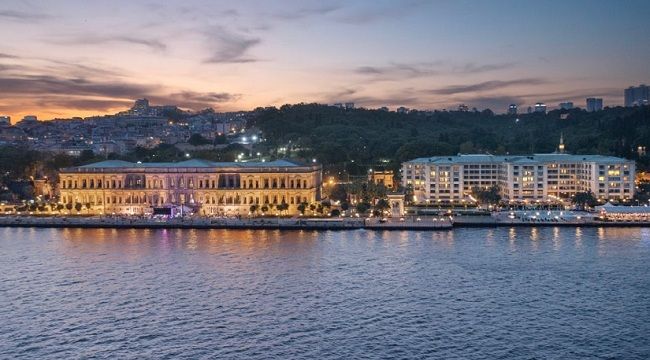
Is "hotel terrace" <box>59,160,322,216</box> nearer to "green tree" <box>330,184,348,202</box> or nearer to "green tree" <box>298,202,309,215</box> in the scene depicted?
"green tree" <box>298,202,309,215</box>

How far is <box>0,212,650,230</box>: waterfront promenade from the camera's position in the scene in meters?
36.9

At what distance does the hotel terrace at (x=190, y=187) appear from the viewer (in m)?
42.2

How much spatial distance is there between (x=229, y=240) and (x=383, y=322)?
49.6ft

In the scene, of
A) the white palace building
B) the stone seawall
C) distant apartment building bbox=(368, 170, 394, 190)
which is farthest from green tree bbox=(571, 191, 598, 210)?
distant apartment building bbox=(368, 170, 394, 190)

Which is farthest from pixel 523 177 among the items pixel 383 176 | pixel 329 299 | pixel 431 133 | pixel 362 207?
pixel 431 133

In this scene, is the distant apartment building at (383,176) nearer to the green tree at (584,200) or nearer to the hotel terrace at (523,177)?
the hotel terrace at (523,177)

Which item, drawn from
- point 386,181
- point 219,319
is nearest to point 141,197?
point 386,181

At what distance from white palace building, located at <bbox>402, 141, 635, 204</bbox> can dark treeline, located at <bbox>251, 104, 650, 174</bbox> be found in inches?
289

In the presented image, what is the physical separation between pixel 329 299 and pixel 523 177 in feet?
94.7

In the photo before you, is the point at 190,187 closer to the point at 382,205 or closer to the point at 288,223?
the point at 288,223

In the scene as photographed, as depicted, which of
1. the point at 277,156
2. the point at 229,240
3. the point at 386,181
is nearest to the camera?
the point at 229,240

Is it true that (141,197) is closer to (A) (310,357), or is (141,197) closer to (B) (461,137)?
(A) (310,357)

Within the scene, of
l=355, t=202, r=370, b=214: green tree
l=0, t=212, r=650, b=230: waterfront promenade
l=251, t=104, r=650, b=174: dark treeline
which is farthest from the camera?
l=251, t=104, r=650, b=174: dark treeline

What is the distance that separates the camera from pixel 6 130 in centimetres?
10269
